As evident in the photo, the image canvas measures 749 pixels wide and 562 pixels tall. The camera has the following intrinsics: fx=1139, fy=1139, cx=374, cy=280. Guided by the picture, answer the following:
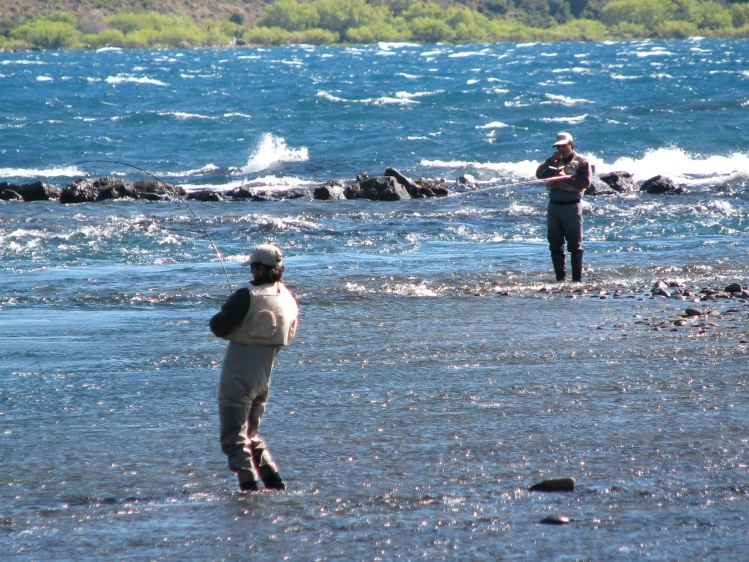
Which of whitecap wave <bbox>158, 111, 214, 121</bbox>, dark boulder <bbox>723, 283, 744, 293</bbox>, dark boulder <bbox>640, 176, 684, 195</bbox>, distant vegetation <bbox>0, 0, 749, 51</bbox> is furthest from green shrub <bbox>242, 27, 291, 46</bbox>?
dark boulder <bbox>723, 283, 744, 293</bbox>

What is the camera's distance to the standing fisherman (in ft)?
16.1

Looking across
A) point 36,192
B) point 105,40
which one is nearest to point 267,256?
point 36,192

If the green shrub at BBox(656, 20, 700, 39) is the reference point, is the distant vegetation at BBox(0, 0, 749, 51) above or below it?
above

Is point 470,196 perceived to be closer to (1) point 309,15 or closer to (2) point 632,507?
(2) point 632,507

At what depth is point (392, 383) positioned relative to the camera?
6.90 metres

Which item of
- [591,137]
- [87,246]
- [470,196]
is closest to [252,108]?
[591,137]

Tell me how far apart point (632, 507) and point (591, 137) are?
25.6m

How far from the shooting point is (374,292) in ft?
33.6

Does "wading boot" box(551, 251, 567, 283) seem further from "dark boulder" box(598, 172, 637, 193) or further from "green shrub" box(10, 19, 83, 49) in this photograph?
"green shrub" box(10, 19, 83, 49)

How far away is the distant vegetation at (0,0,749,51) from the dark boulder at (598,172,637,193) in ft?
314

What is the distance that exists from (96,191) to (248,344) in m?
14.1

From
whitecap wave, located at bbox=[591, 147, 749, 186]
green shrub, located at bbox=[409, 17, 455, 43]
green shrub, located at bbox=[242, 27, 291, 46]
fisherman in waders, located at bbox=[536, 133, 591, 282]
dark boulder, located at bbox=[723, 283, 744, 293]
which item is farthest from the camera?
green shrub, located at bbox=[409, 17, 455, 43]

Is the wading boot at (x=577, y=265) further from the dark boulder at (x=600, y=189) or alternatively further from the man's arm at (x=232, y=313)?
the dark boulder at (x=600, y=189)

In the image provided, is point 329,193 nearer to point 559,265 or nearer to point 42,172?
point 559,265
